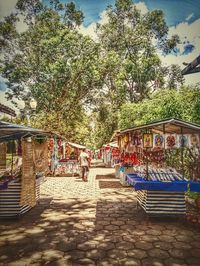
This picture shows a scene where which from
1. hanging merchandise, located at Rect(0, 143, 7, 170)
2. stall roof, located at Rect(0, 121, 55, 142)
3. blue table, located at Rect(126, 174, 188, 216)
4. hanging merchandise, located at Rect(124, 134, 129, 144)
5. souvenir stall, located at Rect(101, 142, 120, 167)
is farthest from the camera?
souvenir stall, located at Rect(101, 142, 120, 167)

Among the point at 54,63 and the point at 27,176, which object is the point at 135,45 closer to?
the point at 54,63

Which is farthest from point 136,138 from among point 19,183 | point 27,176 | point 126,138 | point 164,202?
point 19,183

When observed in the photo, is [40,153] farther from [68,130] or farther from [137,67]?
[137,67]

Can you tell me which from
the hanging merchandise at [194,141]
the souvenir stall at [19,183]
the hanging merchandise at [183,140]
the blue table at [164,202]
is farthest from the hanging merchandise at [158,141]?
the souvenir stall at [19,183]

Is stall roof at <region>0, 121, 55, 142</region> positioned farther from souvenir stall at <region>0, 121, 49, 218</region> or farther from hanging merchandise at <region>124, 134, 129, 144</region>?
hanging merchandise at <region>124, 134, 129, 144</region>

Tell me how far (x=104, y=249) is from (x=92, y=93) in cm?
2642

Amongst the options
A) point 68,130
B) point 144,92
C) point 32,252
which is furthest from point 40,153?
point 144,92

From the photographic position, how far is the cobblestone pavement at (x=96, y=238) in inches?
183

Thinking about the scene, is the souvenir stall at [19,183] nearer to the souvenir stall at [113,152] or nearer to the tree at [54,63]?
the souvenir stall at [113,152]

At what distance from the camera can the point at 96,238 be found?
18.7ft

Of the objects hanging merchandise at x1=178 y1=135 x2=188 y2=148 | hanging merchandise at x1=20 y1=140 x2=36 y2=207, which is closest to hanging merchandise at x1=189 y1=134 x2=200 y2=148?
hanging merchandise at x1=178 y1=135 x2=188 y2=148

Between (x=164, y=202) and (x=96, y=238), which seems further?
(x=164, y=202)

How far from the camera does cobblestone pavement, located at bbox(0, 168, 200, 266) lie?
466 cm

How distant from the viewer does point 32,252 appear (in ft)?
16.2
